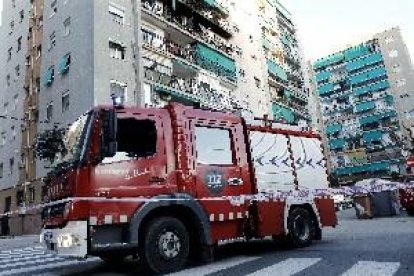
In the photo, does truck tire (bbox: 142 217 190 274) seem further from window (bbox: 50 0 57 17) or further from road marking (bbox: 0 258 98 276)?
window (bbox: 50 0 57 17)

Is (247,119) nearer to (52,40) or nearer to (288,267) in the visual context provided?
A: (288,267)

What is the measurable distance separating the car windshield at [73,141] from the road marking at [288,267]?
3.26 meters

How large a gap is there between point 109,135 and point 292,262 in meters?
3.59

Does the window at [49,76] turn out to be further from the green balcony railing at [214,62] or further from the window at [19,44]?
the green balcony railing at [214,62]

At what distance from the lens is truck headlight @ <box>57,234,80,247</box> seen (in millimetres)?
6125

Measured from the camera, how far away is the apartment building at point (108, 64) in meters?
25.8

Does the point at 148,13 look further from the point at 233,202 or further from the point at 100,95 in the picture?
the point at 233,202

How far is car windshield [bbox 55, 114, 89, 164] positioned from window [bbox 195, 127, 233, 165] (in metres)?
2.07

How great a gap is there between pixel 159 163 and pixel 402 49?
80.7 metres

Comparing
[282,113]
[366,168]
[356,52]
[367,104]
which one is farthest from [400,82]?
[282,113]

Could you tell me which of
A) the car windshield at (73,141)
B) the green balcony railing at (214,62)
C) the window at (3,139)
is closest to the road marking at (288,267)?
the car windshield at (73,141)

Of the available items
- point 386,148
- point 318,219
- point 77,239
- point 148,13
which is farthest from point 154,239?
point 386,148

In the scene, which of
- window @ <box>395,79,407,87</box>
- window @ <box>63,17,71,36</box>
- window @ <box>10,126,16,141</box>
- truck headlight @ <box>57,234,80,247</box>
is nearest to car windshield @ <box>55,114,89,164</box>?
truck headlight @ <box>57,234,80,247</box>

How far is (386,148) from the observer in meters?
70.8
